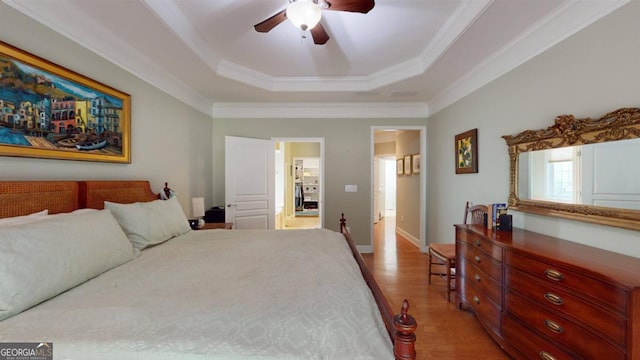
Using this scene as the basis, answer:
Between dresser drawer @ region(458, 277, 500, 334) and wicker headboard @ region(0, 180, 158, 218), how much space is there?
325 cm

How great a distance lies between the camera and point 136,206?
1.96 m

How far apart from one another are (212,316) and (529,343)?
196cm

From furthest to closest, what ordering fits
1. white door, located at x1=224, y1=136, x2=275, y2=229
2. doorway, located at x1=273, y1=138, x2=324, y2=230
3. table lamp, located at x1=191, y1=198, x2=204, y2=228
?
doorway, located at x1=273, y1=138, x2=324, y2=230 → white door, located at x1=224, y1=136, x2=275, y2=229 → table lamp, located at x1=191, y1=198, x2=204, y2=228

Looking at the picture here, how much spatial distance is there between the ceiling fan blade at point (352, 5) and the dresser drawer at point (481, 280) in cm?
222

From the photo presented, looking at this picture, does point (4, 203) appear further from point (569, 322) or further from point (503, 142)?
point (503, 142)

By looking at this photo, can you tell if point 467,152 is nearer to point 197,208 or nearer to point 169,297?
point 169,297

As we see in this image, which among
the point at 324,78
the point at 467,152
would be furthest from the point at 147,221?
the point at 467,152

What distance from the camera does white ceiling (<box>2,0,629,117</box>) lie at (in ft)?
6.13

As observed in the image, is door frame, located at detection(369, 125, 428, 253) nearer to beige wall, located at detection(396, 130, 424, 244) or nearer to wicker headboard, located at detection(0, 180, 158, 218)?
beige wall, located at detection(396, 130, 424, 244)

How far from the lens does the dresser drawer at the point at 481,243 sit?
1830mm

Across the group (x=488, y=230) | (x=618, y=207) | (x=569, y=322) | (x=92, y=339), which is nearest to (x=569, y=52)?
(x=618, y=207)

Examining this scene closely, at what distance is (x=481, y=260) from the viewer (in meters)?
2.03

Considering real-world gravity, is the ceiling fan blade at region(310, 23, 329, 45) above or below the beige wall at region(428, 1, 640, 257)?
above

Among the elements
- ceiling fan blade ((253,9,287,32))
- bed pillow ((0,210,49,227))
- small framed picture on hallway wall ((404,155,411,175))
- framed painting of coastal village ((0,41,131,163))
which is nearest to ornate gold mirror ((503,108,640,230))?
ceiling fan blade ((253,9,287,32))
